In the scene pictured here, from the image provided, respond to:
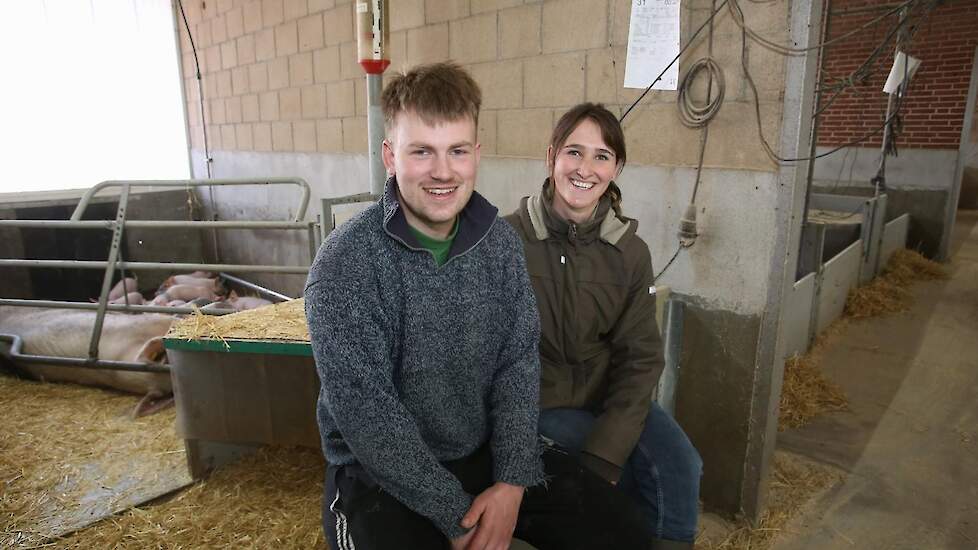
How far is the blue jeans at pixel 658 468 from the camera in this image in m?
1.55

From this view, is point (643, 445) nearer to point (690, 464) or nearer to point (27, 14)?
point (690, 464)

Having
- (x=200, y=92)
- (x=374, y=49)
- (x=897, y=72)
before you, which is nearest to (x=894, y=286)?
(x=897, y=72)

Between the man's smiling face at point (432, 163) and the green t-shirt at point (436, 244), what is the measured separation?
0.13 ft

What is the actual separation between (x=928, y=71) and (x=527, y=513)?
825 cm

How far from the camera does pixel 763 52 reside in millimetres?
2016

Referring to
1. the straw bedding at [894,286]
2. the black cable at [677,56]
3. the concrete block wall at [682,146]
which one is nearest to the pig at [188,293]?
the concrete block wall at [682,146]

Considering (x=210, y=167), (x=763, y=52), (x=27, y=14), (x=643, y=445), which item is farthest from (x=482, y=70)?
(x=27, y=14)

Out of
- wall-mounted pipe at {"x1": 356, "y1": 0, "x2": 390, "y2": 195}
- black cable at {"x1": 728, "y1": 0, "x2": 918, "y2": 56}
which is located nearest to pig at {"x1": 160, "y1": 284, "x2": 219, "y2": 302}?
wall-mounted pipe at {"x1": 356, "y1": 0, "x2": 390, "y2": 195}

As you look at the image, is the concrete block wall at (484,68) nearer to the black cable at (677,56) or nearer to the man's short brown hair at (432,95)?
the black cable at (677,56)

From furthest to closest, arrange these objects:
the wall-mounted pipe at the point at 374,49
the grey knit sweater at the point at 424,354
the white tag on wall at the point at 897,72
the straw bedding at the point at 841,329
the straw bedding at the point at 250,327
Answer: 1. the white tag on wall at the point at 897,72
2. the straw bedding at the point at 841,329
3. the wall-mounted pipe at the point at 374,49
4. the straw bedding at the point at 250,327
5. the grey knit sweater at the point at 424,354

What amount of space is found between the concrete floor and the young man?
4.52 ft

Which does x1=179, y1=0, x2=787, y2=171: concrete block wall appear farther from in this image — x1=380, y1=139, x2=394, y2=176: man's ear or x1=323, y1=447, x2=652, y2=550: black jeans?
x1=323, y1=447, x2=652, y2=550: black jeans

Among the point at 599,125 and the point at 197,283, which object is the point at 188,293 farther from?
the point at 599,125

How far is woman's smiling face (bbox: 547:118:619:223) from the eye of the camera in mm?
1657
